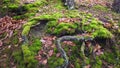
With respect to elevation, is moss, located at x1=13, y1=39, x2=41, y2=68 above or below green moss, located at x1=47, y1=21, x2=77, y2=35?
below

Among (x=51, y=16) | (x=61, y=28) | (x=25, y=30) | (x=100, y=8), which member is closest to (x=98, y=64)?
(x=61, y=28)

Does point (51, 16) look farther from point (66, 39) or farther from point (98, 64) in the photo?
point (98, 64)

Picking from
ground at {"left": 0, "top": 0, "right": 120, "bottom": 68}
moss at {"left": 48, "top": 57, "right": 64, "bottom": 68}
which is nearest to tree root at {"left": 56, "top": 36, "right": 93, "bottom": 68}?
ground at {"left": 0, "top": 0, "right": 120, "bottom": 68}

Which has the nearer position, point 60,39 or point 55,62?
point 55,62

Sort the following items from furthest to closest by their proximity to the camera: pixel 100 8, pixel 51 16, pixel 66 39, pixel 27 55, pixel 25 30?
1. pixel 100 8
2. pixel 51 16
3. pixel 25 30
4. pixel 66 39
5. pixel 27 55

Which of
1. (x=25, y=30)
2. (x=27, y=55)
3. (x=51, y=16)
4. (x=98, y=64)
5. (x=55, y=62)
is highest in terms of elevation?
(x=51, y=16)

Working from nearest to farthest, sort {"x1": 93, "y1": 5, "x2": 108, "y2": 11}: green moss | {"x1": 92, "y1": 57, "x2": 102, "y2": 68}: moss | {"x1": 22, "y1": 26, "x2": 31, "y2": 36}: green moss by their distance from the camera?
{"x1": 92, "y1": 57, "x2": 102, "y2": 68}: moss
{"x1": 22, "y1": 26, "x2": 31, "y2": 36}: green moss
{"x1": 93, "y1": 5, "x2": 108, "y2": 11}: green moss

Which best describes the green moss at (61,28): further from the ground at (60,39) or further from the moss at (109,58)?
the moss at (109,58)

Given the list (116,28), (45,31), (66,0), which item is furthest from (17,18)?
(116,28)

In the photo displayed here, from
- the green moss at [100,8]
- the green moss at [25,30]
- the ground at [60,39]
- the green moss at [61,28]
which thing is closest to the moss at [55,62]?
the ground at [60,39]

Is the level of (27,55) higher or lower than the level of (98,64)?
higher

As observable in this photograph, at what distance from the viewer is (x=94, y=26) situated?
719cm

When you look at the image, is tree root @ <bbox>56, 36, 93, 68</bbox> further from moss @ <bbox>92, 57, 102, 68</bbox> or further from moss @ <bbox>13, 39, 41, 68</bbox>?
moss @ <bbox>13, 39, 41, 68</bbox>

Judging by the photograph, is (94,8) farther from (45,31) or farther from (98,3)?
(45,31)
